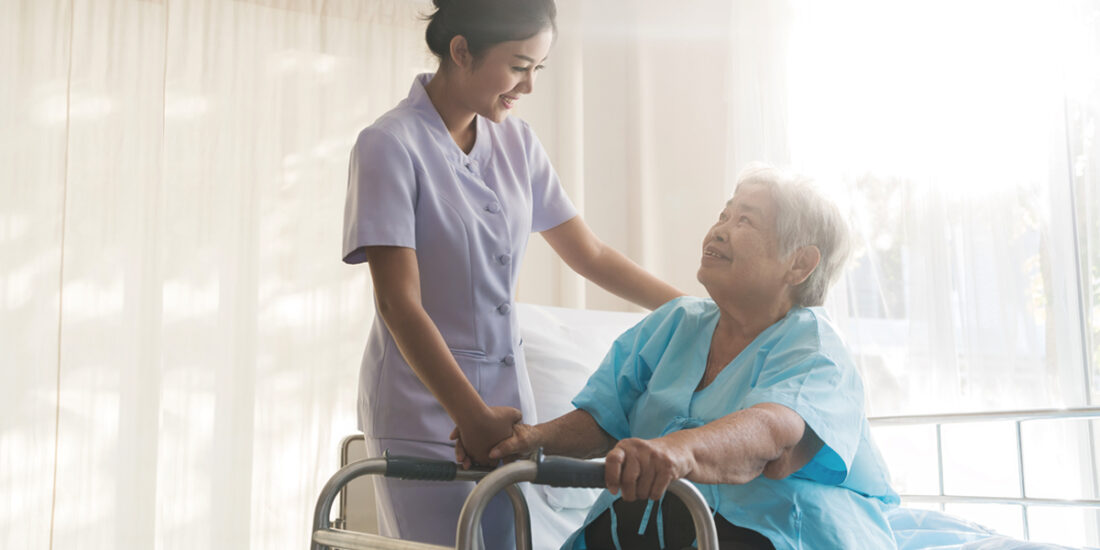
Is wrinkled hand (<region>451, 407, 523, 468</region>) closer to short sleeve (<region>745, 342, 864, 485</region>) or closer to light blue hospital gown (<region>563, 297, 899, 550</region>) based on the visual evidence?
light blue hospital gown (<region>563, 297, 899, 550</region>)

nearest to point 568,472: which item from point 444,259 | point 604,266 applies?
point 444,259

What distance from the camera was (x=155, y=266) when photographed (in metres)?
3.24

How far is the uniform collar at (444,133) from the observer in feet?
4.66

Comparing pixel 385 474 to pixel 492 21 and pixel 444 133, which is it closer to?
pixel 444 133

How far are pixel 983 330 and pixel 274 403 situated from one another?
242 centimetres

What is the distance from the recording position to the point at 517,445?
1277 millimetres

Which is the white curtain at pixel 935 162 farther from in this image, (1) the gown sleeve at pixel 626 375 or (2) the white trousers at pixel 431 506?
(2) the white trousers at pixel 431 506

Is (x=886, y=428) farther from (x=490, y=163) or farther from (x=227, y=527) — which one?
(x=227, y=527)

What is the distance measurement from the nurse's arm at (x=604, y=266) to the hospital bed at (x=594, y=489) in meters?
0.30

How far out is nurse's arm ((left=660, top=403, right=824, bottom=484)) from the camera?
3.28 feet

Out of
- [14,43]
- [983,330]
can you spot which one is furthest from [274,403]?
[983,330]

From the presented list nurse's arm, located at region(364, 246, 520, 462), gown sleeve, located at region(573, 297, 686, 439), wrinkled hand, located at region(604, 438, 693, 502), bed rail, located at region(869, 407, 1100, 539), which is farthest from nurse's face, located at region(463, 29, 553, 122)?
bed rail, located at region(869, 407, 1100, 539)

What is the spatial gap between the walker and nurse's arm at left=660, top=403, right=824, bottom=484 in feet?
0.29

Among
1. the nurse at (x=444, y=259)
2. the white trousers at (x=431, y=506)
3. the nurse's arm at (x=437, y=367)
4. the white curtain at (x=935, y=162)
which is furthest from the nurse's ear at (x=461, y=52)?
the white curtain at (x=935, y=162)
